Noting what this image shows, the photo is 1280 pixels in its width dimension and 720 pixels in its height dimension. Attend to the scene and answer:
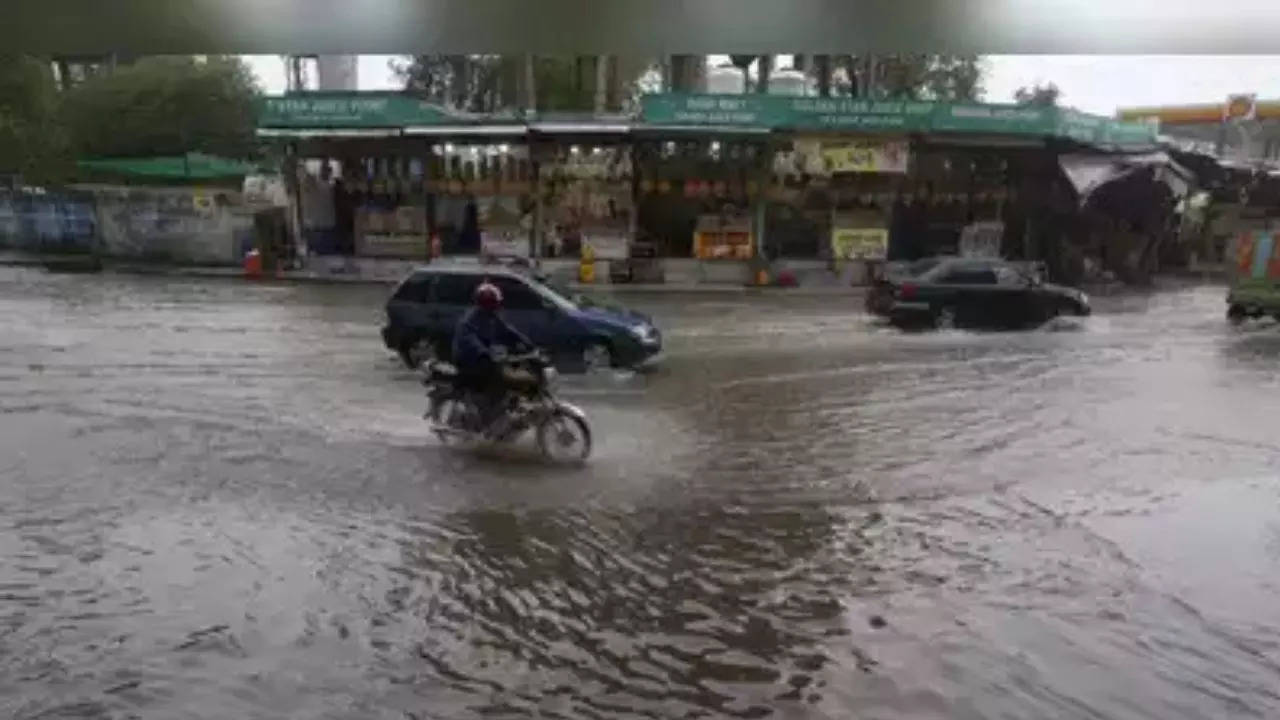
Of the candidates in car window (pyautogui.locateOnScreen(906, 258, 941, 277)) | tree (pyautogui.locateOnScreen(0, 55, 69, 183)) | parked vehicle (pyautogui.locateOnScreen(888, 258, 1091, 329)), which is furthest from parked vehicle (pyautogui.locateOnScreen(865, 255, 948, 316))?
tree (pyautogui.locateOnScreen(0, 55, 69, 183))

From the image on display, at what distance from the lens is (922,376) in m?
14.3

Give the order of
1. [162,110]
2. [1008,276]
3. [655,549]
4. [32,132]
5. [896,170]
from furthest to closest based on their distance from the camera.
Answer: [32,132] → [162,110] → [896,170] → [1008,276] → [655,549]

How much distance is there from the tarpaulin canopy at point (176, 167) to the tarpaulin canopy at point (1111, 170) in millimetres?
24902

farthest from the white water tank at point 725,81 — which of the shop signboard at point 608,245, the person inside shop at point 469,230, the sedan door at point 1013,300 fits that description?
the sedan door at point 1013,300

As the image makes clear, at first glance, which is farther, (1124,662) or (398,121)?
(398,121)

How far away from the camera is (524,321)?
14086 mm

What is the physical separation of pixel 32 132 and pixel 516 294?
31.1 meters

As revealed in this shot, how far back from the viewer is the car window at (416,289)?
14609 mm

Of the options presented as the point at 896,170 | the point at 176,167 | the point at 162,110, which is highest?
the point at 162,110

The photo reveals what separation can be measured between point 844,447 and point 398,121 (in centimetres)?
1873

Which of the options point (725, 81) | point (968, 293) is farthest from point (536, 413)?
point (725, 81)

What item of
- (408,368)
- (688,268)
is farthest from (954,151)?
(408,368)

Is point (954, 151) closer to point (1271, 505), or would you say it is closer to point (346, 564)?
point (1271, 505)

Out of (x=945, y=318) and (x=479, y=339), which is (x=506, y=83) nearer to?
(x=945, y=318)
